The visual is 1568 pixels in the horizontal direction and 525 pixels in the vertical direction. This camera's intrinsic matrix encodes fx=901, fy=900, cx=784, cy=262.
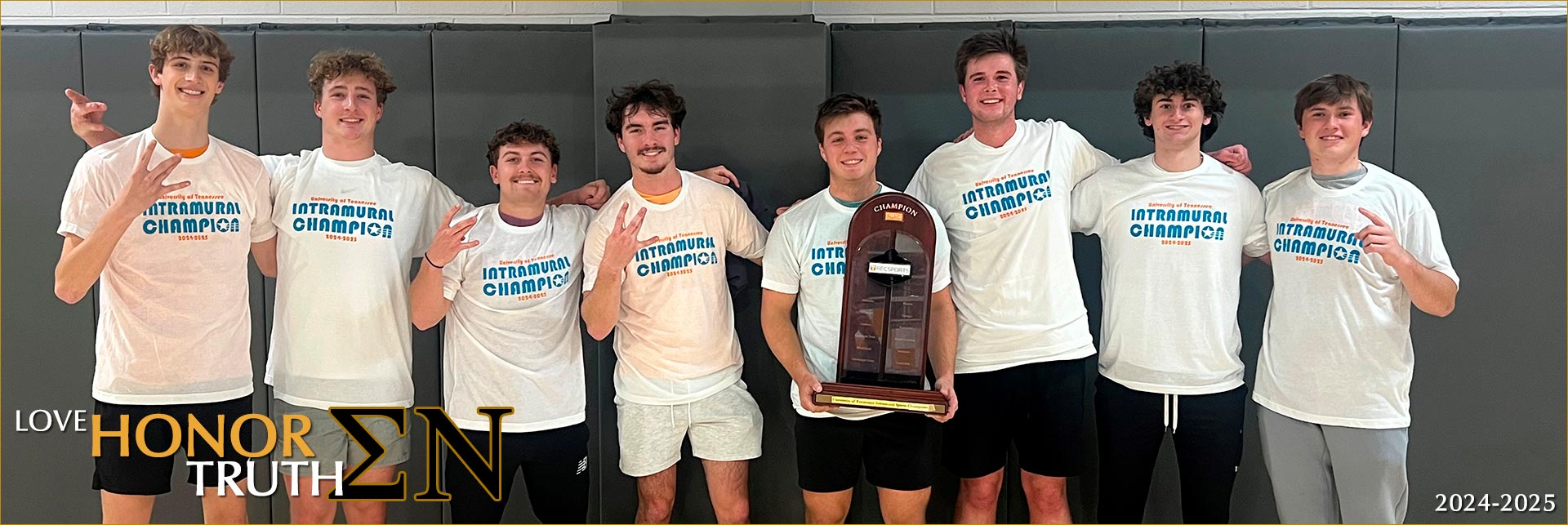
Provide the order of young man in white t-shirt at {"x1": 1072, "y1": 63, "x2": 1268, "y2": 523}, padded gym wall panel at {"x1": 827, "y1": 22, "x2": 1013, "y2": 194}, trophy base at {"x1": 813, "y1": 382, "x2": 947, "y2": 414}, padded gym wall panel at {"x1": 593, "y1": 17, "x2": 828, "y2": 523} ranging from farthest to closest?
padded gym wall panel at {"x1": 827, "y1": 22, "x2": 1013, "y2": 194} < padded gym wall panel at {"x1": 593, "y1": 17, "x2": 828, "y2": 523} < young man in white t-shirt at {"x1": 1072, "y1": 63, "x2": 1268, "y2": 523} < trophy base at {"x1": 813, "y1": 382, "x2": 947, "y2": 414}

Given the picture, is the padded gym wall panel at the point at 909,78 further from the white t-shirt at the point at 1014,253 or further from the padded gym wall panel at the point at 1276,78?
the padded gym wall panel at the point at 1276,78

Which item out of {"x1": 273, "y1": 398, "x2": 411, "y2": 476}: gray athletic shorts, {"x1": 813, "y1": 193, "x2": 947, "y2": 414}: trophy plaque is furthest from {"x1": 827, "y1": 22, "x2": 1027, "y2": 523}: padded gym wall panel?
{"x1": 273, "y1": 398, "x2": 411, "y2": 476}: gray athletic shorts

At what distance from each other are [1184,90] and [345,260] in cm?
247

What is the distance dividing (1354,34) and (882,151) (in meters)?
1.44

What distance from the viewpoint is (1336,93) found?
2609mm

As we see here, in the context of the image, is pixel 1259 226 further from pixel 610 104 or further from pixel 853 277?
pixel 610 104

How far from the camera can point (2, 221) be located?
109 inches

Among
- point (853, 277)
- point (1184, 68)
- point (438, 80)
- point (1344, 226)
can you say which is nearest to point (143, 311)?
point (438, 80)

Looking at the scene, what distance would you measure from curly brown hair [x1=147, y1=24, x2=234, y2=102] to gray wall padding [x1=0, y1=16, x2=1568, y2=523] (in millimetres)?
54

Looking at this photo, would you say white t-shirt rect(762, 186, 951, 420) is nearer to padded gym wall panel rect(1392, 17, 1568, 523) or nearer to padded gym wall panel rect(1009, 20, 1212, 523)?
padded gym wall panel rect(1009, 20, 1212, 523)

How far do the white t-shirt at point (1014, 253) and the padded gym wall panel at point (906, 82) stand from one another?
197 mm

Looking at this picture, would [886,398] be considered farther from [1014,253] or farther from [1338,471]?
[1338,471]

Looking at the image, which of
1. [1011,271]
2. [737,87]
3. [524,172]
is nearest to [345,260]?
[524,172]

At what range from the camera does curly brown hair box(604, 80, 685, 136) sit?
257cm
